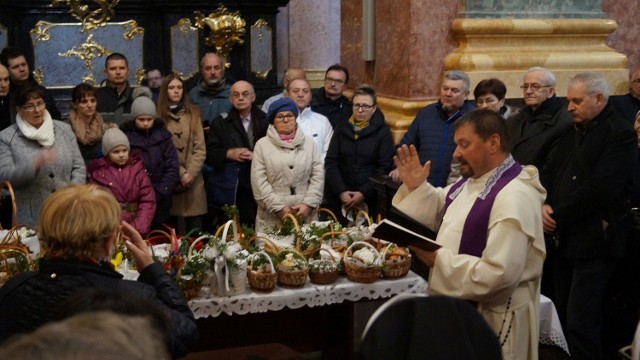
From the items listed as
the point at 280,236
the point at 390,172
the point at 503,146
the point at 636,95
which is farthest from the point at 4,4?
the point at 503,146

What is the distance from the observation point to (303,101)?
6555mm

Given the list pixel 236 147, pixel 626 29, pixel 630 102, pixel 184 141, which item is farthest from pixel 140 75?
pixel 630 102

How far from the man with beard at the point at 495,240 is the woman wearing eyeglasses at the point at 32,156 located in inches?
113

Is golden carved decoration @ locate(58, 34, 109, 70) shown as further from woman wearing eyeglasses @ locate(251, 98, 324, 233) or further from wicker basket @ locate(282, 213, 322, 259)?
wicker basket @ locate(282, 213, 322, 259)

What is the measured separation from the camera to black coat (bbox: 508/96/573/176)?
532 centimetres

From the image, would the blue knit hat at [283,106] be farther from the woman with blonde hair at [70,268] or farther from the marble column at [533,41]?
the woman with blonde hair at [70,268]

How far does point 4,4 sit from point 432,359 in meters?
8.04

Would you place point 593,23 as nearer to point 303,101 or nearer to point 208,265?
point 303,101

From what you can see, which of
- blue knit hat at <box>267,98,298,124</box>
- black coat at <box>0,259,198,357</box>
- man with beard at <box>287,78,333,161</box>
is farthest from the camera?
man with beard at <box>287,78,333,161</box>

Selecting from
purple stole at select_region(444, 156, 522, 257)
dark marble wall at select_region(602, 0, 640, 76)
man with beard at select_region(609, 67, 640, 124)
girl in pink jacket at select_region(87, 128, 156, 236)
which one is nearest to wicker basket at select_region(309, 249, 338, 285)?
purple stole at select_region(444, 156, 522, 257)

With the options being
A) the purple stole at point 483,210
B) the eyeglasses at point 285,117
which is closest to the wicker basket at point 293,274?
the purple stole at point 483,210

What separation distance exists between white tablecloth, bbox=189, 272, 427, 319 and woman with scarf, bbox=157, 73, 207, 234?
227cm

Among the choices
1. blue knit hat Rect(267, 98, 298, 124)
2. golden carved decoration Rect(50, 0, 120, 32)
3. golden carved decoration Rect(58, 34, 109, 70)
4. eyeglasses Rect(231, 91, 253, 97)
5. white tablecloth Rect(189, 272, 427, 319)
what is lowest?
white tablecloth Rect(189, 272, 427, 319)

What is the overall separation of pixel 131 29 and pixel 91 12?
1.61ft
